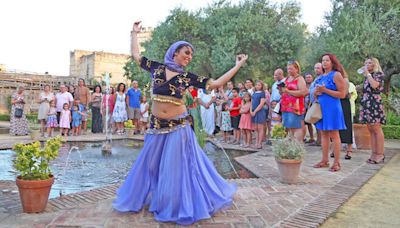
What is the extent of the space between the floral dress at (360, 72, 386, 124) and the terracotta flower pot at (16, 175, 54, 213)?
499cm

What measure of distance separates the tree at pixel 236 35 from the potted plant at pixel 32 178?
15.1 metres

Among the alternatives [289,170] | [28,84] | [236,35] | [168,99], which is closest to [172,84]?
[168,99]

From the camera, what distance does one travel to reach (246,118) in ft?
26.9

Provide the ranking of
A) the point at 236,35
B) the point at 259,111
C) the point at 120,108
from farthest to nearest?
1. the point at 236,35
2. the point at 120,108
3. the point at 259,111

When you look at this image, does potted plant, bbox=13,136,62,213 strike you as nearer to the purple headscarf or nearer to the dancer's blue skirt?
the dancer's blue skirt

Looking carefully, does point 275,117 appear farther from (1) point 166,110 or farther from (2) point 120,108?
(2) point 120,108

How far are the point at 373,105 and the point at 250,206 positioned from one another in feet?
11.4

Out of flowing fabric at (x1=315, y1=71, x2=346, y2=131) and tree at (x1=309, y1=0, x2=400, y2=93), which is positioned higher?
tree at (x1=309, y1=0, x2=400, y2=93)

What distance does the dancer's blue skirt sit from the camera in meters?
3.10

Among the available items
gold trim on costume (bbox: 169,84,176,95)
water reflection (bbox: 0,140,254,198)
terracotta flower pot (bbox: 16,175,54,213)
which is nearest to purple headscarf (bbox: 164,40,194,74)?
gold trim on costume (bbox: 169,84,176,95)

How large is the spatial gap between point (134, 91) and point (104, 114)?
4.10ft

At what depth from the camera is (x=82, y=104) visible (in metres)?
10.9

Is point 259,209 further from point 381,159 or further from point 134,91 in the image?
point 134,91

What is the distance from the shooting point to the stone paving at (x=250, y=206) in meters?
3.08
